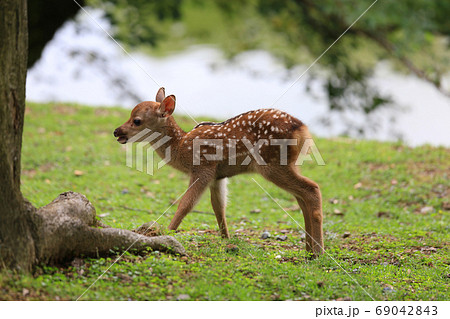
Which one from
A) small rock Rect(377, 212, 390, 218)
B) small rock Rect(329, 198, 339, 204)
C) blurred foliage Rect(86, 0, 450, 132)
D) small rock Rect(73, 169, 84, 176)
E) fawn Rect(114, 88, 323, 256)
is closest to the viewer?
fawn Rect(114, 88, 323, 256)

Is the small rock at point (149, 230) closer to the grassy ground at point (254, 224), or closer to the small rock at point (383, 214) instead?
the grassy ground at point (254, 224)

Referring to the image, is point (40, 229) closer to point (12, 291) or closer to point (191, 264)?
point (12, 291)

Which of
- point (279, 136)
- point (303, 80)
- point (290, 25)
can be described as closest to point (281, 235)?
point (279, 136)

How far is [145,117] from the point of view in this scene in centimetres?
626

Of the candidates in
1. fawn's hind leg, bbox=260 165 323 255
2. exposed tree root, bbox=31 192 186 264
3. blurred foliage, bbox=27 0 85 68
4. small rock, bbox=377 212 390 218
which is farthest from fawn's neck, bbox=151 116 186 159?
blurred foliage, bbox=27 0 85 68

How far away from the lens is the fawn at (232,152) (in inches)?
232

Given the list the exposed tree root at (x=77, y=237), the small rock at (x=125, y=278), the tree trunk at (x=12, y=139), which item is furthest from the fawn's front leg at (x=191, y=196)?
the tree trunk at (x=12, y=139)

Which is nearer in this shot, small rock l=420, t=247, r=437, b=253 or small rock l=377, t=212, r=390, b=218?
small rock l=420, t=247, r=437, b=253

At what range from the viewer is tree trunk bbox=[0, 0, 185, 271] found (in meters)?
4.54

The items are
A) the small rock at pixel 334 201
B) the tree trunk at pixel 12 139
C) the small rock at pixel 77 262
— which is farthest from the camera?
the small rock at pixel 334 201

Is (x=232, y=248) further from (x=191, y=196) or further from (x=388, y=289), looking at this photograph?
(x=388, y=289)

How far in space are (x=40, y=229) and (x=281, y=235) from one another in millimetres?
3284

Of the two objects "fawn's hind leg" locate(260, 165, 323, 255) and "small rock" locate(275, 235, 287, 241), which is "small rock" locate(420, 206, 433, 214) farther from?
"fawn's hind leg" locate(260, 165, 323, 255)

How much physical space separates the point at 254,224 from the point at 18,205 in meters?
3.88
